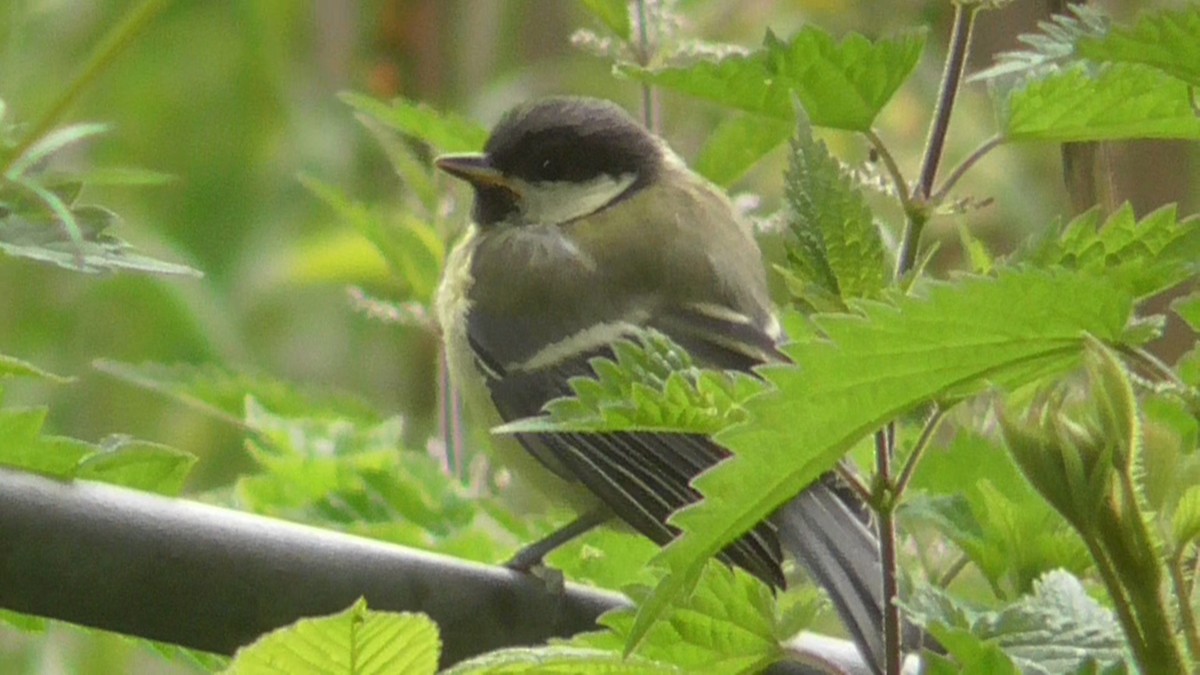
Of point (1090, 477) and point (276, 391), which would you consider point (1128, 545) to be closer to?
point (1090, 477)

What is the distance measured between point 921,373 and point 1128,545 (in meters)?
0.06

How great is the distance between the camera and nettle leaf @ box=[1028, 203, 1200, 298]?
46 centimetres

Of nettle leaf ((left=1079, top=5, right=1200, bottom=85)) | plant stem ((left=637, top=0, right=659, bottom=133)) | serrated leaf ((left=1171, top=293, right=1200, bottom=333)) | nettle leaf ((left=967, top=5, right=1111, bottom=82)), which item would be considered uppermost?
plant stem ((left=637, top=0, right=659, bottom=133))

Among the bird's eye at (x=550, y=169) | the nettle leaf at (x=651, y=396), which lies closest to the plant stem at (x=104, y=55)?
the nettle leaf at (x=651, y=396)

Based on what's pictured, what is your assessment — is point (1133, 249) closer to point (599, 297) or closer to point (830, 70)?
point (830, 70)

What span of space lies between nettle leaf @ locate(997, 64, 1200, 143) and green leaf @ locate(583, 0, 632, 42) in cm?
37

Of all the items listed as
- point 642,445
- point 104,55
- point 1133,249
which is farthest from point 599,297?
point 1133,249

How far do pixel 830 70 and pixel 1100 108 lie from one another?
0.08m

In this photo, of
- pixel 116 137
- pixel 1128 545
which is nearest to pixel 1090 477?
pixel 1128 545

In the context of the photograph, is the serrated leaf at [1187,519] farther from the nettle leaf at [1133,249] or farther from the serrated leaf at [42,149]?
the serrated leaf at [42,149]

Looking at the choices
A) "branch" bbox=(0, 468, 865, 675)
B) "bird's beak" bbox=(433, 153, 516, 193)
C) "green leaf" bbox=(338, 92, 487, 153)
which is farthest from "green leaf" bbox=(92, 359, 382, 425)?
"bird's beak" bbox=(433, 153, 516, 193)

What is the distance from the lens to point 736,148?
39.2 inches

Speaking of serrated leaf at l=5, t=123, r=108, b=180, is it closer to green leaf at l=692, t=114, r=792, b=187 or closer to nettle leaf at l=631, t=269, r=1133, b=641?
nettle leaf at l=631, t=269, r=1133, b=641

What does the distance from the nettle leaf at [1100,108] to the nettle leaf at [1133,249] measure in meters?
0.06
